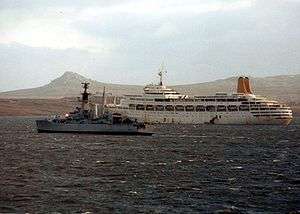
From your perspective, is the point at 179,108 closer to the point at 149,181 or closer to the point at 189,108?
the point at 189,108

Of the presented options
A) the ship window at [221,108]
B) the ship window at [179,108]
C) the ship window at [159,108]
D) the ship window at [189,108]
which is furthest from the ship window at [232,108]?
the ship window at [159,108]

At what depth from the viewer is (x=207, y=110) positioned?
171 m

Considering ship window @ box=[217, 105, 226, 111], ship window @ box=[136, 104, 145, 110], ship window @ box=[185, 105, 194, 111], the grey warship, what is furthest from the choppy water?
ship window @ box=[136, 104, 145, 110]

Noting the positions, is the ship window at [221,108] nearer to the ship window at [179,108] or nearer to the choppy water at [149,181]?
the ship window at [179,108]

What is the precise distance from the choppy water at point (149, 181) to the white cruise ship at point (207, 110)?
93.1 meters

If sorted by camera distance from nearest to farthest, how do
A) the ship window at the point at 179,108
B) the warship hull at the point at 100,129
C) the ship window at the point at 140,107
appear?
the warship hull at the point at 100,129, the ship window at the point at 179,108, the ship window at the point at 140,107

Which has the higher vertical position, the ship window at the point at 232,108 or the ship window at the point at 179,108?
the ship window at the point at 232,108

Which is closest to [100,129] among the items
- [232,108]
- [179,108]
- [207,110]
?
[179,108]

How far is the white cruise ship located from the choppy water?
9311 centimetres

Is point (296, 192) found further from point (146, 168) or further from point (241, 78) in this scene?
point (241, 78)

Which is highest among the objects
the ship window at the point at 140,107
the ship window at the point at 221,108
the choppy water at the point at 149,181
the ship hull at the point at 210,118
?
the ship window at the point at 221,108

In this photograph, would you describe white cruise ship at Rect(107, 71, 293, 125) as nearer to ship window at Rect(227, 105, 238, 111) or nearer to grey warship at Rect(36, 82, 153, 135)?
ship window at Rect(227, 105, 238, 111)

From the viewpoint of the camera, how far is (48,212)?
32719 mm

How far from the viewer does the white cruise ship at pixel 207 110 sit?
16838 cm
